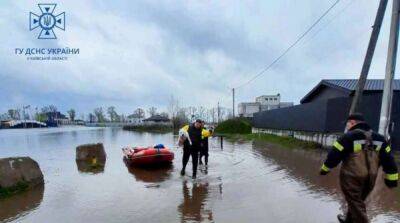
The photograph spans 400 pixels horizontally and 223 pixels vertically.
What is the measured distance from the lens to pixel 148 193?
9.37m

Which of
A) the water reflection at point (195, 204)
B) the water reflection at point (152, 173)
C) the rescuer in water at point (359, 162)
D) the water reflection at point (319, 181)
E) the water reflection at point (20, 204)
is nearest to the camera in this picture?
the rescuer in water at point (359, 162)

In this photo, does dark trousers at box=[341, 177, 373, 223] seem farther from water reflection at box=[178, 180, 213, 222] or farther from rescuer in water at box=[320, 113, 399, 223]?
water reflection at box=[178, 180, 213, 222]

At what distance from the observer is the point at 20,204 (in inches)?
341

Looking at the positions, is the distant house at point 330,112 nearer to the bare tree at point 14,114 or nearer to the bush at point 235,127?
the bush at point 235,127

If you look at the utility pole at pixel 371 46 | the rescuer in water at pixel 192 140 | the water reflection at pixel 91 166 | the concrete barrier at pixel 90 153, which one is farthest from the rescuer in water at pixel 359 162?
the concrete barrier at pixel 90 153

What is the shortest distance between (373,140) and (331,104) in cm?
1320

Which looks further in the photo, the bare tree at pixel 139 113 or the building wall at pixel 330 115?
the bare tree at pixel 139 113

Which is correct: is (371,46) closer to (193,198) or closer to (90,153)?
(193,198)

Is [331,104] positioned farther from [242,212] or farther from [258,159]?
[242,212]

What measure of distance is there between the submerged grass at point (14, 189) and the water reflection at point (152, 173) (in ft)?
9.83

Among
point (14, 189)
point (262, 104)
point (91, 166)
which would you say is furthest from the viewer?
point (262, 104)

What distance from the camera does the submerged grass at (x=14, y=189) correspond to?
942cm

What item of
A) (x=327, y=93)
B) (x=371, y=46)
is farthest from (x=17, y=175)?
(x=327, y=93)

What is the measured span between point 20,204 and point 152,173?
4798mm
